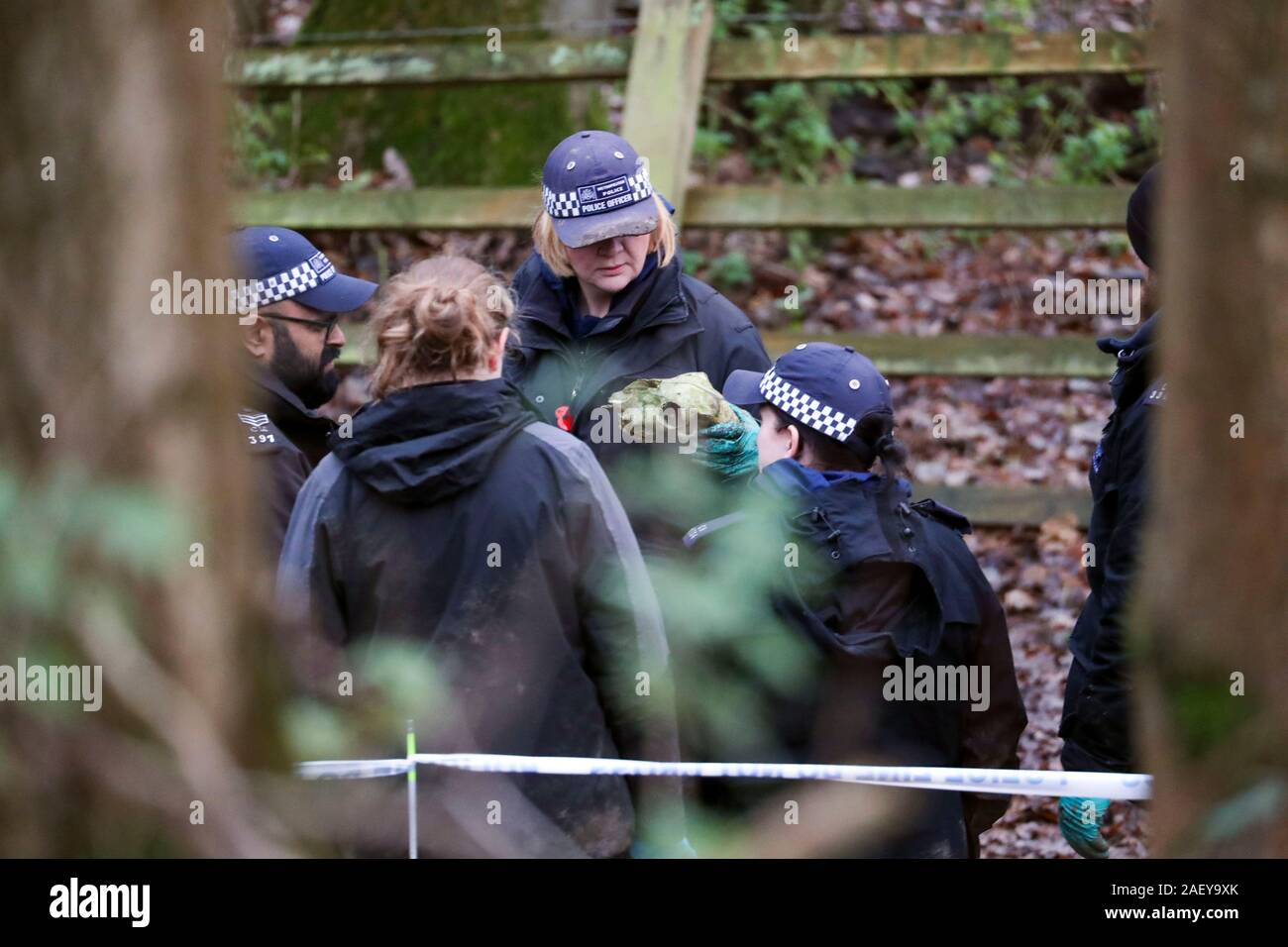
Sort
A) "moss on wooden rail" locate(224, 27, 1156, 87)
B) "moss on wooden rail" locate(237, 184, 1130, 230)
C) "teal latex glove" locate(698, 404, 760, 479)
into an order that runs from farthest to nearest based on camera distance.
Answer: "moss on wooden rail" locate(224, 27, 1156, 87) < "moss on wooden rail" locate(237, 184, 1130, 230) < "teal latex glove" locate(698, 404, 760, 479)

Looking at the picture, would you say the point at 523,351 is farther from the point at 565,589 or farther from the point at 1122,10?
the point at 1122,10

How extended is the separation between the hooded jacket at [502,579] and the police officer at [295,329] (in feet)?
3.06

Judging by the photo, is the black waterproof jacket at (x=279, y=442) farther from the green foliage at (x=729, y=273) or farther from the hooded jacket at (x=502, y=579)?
the green foliage at (x=729, y=273)

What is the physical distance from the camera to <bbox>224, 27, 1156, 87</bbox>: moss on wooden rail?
253 inches

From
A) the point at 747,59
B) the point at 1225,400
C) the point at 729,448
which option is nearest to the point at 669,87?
the point at 747,59

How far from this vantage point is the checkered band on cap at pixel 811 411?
3.65m

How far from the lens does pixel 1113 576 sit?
12.1 feet

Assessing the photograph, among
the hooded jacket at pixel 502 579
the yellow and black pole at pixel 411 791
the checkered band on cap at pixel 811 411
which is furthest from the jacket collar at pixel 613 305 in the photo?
the yellow and black pole at pixel 411 791

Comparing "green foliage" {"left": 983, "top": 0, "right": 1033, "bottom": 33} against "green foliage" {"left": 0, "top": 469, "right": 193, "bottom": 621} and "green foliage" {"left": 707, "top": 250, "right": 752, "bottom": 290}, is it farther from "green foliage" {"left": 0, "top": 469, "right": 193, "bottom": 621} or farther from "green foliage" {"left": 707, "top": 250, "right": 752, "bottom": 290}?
"green foliage" {"left": 0, "top": 469, "right": 193, "bottom": 621}

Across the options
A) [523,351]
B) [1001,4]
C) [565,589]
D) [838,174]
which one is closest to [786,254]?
[838,174]

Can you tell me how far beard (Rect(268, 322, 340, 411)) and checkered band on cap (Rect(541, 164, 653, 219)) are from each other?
768 millimetres

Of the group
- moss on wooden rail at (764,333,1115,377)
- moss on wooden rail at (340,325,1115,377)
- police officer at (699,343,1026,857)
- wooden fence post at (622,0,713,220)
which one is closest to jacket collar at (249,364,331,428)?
police officer at (699,343,1026,857)
